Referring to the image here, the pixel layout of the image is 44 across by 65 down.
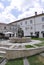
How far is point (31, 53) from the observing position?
12.6 metres

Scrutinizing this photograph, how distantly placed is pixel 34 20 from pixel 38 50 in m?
37.1

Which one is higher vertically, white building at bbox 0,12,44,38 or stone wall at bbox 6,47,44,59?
white building at bbox 0,12,44,38

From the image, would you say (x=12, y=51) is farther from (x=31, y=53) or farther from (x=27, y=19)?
(x=27, y=19)

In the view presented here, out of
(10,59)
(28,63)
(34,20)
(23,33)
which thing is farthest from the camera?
(23,33)

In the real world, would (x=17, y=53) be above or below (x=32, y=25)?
below

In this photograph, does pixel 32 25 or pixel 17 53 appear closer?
pixel 17 53

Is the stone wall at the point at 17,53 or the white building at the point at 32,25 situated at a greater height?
the white building at the point at 32,25

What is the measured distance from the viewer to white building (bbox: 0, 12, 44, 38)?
156 feet

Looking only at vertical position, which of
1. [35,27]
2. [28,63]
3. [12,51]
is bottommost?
[28,63]

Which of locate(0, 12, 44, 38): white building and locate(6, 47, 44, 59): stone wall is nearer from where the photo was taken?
locate(6, 47, 44, 59): stone wall

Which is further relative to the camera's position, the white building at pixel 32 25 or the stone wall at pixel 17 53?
the white building at pixel 32 25

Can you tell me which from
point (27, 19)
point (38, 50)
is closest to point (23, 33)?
point (27, 19)

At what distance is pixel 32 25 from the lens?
168 feet

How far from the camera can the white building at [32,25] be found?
156ft
